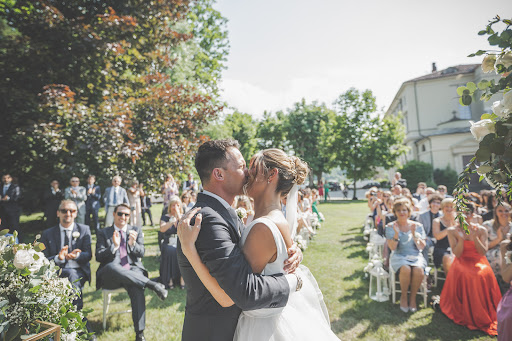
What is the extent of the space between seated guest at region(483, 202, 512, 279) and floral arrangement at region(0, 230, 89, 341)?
6922mm

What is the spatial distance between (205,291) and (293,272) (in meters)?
0.64

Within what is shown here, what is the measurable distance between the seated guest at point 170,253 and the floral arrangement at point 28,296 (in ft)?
12.0

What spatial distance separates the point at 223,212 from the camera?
1.93 metres

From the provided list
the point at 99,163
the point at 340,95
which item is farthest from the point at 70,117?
the point at 340,95

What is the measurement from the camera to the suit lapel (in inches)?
75.1

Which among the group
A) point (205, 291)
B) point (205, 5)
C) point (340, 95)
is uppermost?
point (205, 5)

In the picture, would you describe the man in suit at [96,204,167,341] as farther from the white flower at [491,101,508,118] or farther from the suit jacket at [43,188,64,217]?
the suit jacket at [43,188,64,217]

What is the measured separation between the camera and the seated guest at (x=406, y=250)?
5.34m

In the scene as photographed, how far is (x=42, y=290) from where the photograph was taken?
8.18 ft

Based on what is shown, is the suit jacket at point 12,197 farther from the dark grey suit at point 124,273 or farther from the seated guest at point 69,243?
the dark grey suit at point 124,273

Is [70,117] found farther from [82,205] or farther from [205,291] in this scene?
[205,291]

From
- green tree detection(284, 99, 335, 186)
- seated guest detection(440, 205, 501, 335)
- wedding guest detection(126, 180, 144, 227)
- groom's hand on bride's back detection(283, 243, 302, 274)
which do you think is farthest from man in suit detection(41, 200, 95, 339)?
green tree detection(284, 99, 335, 186)

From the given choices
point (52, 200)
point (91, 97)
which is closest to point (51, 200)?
point (52, 200)

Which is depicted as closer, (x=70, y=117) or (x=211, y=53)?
(x=70, y=117)
